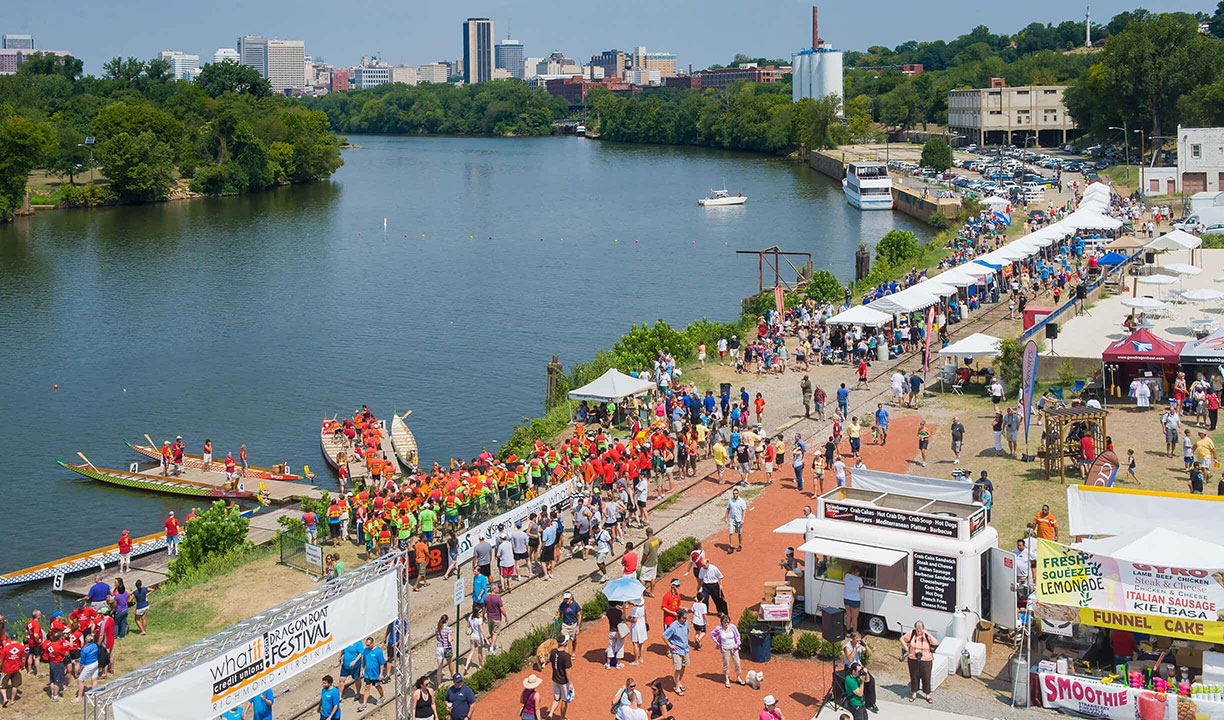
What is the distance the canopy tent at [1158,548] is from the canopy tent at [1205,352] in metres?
14.3

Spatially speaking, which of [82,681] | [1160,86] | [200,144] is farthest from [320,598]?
[200,144]

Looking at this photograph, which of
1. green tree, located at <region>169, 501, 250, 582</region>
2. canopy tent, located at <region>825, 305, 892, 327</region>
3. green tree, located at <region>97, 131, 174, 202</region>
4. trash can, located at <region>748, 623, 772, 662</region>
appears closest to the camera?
trash can, located at <region>748, 623, 772, 662</region>

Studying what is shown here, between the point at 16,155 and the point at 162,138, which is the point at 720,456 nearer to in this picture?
the point at 16,155

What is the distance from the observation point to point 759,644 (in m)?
18.6

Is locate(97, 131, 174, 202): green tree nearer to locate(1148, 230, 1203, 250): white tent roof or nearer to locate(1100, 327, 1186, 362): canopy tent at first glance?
locate(1148, 230, 1203, 250): white tent roof

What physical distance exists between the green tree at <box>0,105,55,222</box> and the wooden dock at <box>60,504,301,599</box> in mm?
77395

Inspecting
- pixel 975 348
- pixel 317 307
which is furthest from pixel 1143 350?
pixel 317 307

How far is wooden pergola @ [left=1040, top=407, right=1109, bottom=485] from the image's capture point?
25906mm

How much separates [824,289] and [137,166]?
77.1 meters

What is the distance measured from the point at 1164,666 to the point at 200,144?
117 metres

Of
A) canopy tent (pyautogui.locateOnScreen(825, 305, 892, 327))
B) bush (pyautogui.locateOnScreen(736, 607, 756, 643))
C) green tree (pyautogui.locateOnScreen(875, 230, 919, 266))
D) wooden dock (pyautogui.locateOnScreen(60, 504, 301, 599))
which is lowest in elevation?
wooden dock (pyautogui.locateOnScreen(60, 504, 301, 599))

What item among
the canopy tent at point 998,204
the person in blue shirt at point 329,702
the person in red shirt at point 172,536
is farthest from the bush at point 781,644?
the canopy tent at point 998,204

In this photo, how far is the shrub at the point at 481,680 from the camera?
59.1 ft

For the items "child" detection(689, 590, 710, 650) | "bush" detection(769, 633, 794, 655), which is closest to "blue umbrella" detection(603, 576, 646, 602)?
"child" detection(689, 590, 710, 650)
